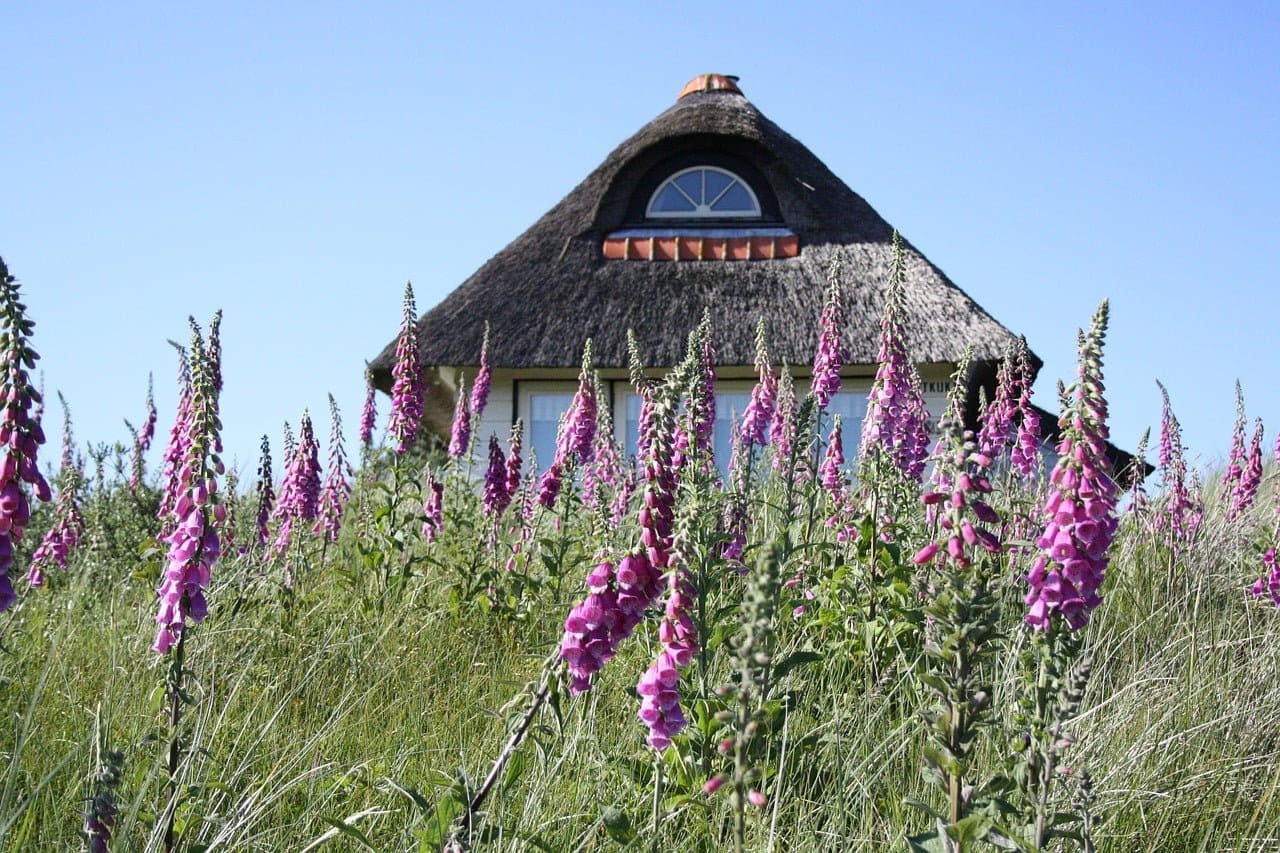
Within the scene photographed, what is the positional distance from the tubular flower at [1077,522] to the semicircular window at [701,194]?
14191mm

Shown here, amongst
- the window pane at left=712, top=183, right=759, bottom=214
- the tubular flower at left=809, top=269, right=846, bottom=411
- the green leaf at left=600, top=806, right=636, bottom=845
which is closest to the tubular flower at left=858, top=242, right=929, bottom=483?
the tubular flower at left=809, top=269, right=846, bottom=411

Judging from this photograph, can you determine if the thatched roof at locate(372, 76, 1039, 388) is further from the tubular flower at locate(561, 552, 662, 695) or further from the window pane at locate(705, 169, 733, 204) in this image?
the tubular flower at locate(561, 552, 662, 695)

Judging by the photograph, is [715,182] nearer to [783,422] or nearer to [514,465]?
[783,422]

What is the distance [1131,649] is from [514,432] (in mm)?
2896

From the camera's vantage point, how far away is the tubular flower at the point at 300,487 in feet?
18.2

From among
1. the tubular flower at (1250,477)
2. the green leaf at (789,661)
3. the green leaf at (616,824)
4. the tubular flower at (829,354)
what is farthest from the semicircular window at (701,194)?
the green leaf at (616,824)

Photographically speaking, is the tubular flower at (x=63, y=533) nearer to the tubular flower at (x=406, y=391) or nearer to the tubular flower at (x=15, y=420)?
the tubular flower at (x=406, y=391)

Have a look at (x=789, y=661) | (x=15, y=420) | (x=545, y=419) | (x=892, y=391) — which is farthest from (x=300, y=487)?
(x=545, y=419)

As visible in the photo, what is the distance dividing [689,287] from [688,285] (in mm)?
50

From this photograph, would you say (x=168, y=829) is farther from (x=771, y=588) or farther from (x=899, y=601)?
(x=899, y=601)

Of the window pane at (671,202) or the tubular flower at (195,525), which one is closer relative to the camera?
the tubular flower at (195,525)

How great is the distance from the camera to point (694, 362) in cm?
293

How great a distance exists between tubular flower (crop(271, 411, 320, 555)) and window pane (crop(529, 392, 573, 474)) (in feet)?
29.8

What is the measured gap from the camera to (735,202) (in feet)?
55.0
